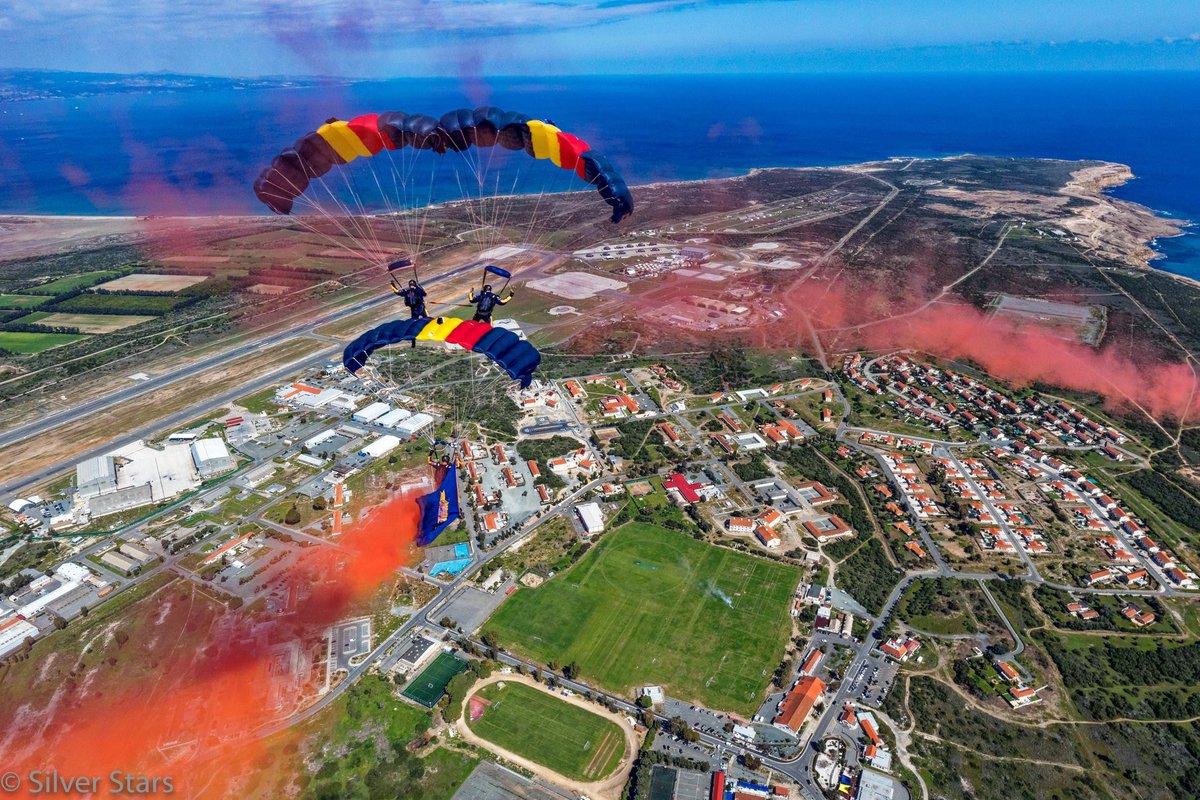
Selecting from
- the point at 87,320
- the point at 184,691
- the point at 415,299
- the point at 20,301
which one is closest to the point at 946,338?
the point at 415,299

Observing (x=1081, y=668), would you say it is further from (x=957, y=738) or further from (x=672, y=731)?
(x=672, y=731)

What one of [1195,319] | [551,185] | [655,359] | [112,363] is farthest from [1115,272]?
[112,363]

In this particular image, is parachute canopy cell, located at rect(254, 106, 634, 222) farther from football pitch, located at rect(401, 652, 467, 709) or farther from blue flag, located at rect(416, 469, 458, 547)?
football pitch, located at rect(401, 652, 467, 709)

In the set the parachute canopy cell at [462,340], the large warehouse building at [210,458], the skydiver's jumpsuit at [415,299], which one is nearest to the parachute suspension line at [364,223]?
the large warehouse building at [210,458]

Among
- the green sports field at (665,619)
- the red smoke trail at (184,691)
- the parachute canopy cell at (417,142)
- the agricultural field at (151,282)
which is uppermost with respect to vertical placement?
the parachute canopy cell at (417,142)

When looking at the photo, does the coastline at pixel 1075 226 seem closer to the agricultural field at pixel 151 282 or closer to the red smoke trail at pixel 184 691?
the agricultural field at pixel 151 282

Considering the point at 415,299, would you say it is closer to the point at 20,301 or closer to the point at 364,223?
the point at 20,301
